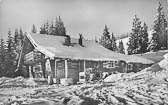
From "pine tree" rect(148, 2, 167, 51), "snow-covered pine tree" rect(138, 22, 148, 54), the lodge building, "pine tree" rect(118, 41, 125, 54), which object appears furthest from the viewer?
the lodge building

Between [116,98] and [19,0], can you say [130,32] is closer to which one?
[116,98]

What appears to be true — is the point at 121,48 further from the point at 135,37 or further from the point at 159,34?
the point at 159,34

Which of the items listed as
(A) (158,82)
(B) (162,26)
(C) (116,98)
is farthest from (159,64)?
(C) (116,98)

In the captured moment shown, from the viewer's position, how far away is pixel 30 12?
2.12 metres

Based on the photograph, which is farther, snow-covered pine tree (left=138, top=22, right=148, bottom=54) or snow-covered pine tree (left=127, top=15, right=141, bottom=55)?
snow-covered pine tree (left=138, top=22, right=148, bottom=54)

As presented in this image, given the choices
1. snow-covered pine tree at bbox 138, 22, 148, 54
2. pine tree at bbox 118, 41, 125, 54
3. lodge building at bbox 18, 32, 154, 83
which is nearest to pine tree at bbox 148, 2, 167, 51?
snow-covered pine tree at bbox 138, 22, 148, 54

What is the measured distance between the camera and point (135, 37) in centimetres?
264

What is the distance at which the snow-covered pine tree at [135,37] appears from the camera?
2.44 meters

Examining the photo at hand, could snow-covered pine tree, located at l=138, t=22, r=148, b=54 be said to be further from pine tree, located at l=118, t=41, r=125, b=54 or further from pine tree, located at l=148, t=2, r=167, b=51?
pine tree, located at l=118, t=41, r=125, b=54

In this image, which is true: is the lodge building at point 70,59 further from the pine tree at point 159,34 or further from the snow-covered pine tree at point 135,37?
the pine tree at point 159,34

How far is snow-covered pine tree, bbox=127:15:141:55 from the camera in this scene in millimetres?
2440

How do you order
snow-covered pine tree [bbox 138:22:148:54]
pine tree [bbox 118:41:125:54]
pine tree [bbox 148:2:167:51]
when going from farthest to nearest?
pine tree [bbox 118:41:125:54] < snow-covered pine tree [bbox 138:22:148:54] < pine tree [bbox 148:2:167:51]

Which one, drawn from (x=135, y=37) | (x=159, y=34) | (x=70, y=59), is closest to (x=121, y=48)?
(x=135, y=37)

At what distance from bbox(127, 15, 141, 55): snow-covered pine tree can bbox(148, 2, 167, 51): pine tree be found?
204mm
